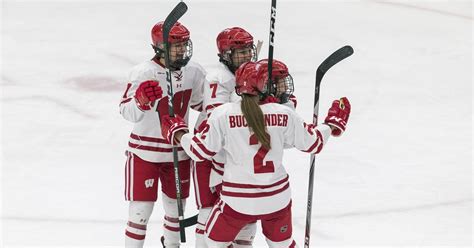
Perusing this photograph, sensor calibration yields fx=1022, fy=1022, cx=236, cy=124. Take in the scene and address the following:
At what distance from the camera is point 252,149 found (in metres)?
4.02

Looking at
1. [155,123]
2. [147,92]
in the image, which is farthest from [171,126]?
[155,123]

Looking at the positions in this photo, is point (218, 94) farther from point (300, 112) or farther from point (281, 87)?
point (300, 112)

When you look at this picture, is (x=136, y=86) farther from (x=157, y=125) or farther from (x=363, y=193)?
(x=363, y=193)

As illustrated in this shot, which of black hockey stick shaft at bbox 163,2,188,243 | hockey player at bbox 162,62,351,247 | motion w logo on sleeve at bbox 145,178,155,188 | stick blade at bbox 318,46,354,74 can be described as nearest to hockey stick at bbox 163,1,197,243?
black hockey stick shaft at bbox 163,2,188,243

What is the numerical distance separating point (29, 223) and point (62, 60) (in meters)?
3.09

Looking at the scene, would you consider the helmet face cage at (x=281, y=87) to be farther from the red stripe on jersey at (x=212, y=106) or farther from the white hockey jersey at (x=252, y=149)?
the red stripe on jersey at (x=212, y=106)

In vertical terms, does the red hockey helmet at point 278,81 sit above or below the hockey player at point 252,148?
above

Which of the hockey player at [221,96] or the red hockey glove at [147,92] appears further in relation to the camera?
the hockey player at [221,96]

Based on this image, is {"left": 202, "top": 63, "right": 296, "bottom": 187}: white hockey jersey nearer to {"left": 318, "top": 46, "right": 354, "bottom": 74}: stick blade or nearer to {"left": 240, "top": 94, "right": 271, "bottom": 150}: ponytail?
{"left": 318, "top": 46, "right": 354, "bottom": 74}: stick blade

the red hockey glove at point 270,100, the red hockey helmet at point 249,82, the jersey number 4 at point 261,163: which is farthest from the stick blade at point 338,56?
the jersey number 4 at point 261,163

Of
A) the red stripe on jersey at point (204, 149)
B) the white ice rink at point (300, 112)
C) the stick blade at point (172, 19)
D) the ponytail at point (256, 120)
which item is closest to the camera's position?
the ponytail at point (256, 120)

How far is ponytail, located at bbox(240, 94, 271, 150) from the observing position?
3.95 metres

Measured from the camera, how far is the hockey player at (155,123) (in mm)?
4504

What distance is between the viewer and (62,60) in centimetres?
838
